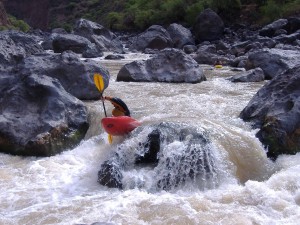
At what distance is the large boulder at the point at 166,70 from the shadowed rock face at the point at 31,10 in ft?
176

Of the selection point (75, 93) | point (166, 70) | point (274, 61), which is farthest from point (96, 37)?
point (75, 93)

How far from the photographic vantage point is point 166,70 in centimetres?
1055

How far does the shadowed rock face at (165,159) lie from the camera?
16.7 ft

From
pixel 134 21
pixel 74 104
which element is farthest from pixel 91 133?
pixel 134 21

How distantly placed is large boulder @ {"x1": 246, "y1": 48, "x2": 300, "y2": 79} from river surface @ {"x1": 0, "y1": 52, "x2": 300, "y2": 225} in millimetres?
3955

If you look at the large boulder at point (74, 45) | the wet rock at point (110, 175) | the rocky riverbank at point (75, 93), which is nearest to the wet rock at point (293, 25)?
the rocky riverbank at point (75, 93)

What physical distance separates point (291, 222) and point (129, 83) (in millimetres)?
6573

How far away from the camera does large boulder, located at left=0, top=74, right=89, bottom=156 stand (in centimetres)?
610

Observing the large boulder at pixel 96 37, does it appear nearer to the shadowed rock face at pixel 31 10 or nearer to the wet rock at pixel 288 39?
the wet rock at pixel 288 39

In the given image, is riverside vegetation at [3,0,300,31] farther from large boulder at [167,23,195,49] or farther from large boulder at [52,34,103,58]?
large boulder at [52,34,103,58]

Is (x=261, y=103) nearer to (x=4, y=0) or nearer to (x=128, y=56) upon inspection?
(x=128, y=56)

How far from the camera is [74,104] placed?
6773 millimetres

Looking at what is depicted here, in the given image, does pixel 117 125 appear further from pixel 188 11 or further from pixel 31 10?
pixel 31 10

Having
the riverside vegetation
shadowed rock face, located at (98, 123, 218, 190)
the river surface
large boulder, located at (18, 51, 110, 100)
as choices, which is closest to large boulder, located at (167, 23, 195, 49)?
the riverside vegetation
